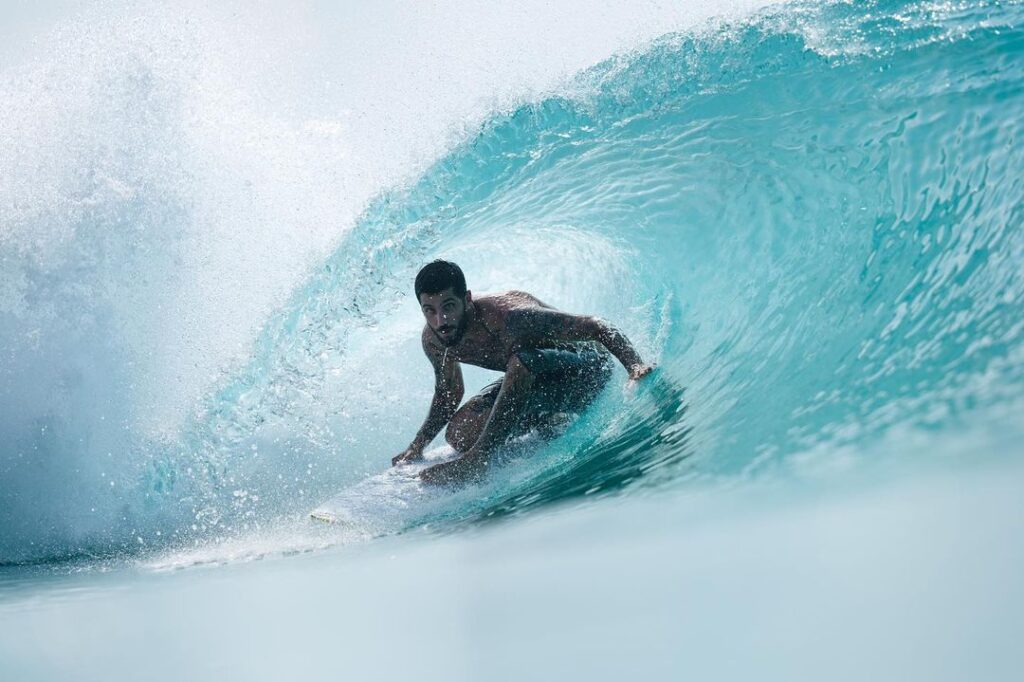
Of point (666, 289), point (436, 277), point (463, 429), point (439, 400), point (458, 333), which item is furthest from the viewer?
point (666, 289)

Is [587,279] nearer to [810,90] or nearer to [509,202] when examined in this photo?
[509,202]

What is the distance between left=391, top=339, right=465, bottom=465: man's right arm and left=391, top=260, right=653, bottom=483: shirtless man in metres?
0.02

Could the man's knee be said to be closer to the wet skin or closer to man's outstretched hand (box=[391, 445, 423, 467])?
the wet skin

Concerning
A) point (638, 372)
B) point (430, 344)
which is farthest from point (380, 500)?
point (638, 372)

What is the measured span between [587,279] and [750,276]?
49.6 inches

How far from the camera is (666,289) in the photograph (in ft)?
14.8

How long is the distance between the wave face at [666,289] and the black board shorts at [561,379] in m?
0.10

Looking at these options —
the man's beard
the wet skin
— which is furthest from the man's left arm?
the man's beard

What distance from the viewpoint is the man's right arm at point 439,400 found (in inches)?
157

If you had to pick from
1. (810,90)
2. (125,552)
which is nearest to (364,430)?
(125,552)

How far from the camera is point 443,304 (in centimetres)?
352

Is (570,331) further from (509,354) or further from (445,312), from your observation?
(445,312)

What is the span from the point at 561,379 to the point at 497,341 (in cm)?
32

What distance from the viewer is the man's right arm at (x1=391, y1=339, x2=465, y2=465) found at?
157 inches
